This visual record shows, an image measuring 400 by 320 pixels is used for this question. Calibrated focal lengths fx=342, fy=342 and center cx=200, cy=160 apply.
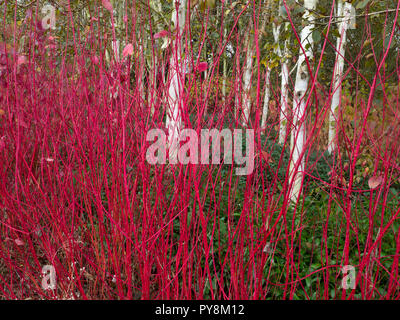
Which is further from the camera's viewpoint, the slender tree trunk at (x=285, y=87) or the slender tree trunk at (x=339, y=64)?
the slender tree trunk at (x=285, y=87)

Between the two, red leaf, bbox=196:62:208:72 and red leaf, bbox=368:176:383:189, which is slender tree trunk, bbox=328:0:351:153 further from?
red leaf, bbox=196:62:208:72

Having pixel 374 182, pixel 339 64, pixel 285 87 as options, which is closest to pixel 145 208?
pixel 285 87

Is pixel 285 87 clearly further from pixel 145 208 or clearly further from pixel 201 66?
pixel 145 208

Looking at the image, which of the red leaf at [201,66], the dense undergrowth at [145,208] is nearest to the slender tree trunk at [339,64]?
the dense undergrowth at [145,208]

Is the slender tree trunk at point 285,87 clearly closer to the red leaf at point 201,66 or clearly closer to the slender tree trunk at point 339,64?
the slender tree trunk at point 339,64

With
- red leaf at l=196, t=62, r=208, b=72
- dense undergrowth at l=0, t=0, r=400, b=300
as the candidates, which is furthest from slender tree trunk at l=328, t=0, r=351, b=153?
red leaf at l=196, t=62, r=208, b=72

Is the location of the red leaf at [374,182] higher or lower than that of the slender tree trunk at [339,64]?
lower

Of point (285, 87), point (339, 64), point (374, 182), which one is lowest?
point (374, 182)

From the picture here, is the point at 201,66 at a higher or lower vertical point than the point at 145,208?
higher

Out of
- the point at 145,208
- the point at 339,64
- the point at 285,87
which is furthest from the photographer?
the point at 339,64
